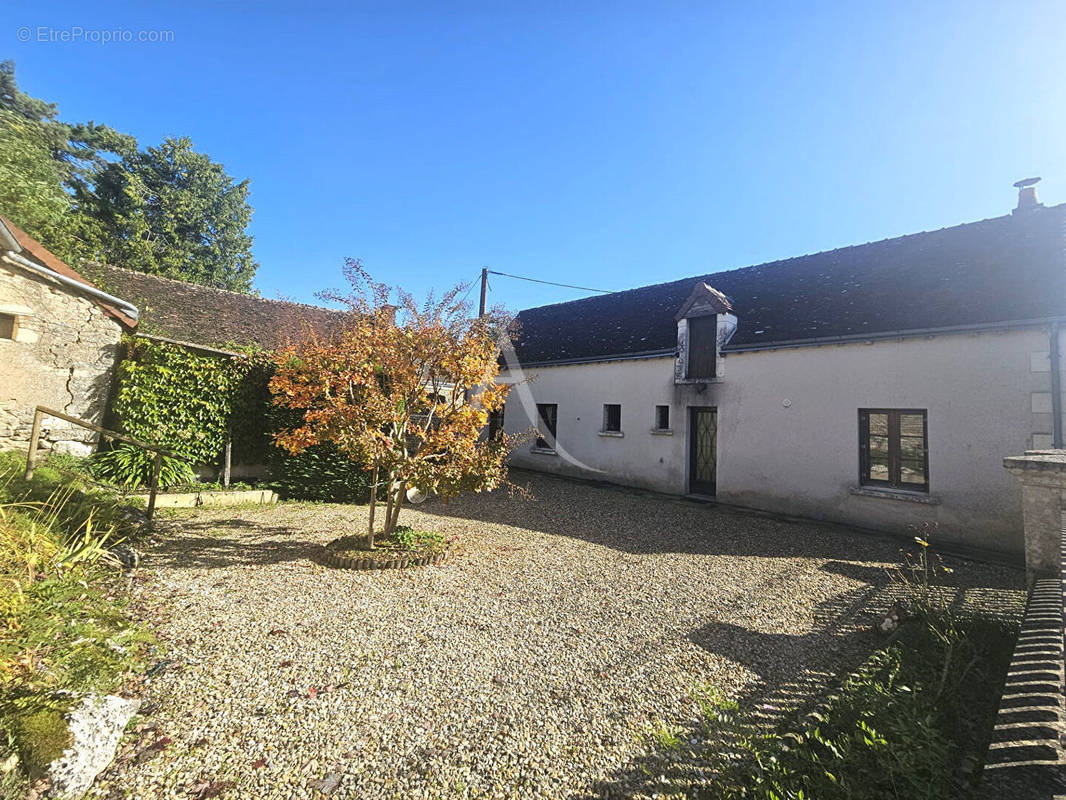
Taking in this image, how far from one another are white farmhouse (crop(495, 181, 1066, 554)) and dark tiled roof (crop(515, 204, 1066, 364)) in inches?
1.5

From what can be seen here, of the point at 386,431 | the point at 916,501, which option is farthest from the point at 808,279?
the point at 386,431

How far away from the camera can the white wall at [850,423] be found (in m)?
6.79

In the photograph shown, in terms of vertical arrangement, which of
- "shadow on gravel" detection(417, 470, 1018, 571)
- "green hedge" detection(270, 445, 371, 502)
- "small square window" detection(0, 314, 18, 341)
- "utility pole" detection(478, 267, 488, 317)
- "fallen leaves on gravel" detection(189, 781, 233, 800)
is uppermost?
"utility pole" detection(478, 267, 488, 317)

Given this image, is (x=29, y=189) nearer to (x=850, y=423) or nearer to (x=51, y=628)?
(x=51, y=628)

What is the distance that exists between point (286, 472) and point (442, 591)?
5.51 m

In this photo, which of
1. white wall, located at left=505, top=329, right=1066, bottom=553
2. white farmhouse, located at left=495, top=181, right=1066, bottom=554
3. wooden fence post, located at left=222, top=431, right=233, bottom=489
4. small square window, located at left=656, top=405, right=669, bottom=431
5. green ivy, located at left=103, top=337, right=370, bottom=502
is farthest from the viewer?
small square window, located at left=656, top=405, right=669, bottom=431

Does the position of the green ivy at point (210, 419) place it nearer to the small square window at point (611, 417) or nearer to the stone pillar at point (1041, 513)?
the small square window at point (611, 417)

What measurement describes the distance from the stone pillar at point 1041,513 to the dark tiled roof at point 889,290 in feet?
13.5

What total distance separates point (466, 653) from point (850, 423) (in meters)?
8.13

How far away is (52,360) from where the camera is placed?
25.9ft

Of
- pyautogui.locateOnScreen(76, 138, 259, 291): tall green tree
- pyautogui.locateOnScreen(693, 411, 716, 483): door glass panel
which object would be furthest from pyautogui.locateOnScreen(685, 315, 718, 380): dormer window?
pyautogui.locateOnScreen(76, 138, 259, 291): tall green tree

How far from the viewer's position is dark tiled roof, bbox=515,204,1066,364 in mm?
7426

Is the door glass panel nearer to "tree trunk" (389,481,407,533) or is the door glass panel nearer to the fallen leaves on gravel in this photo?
"tree trunk" (389,481,407,533)

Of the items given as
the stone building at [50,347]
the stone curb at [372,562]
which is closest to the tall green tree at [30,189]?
the stone building at [50,347]
